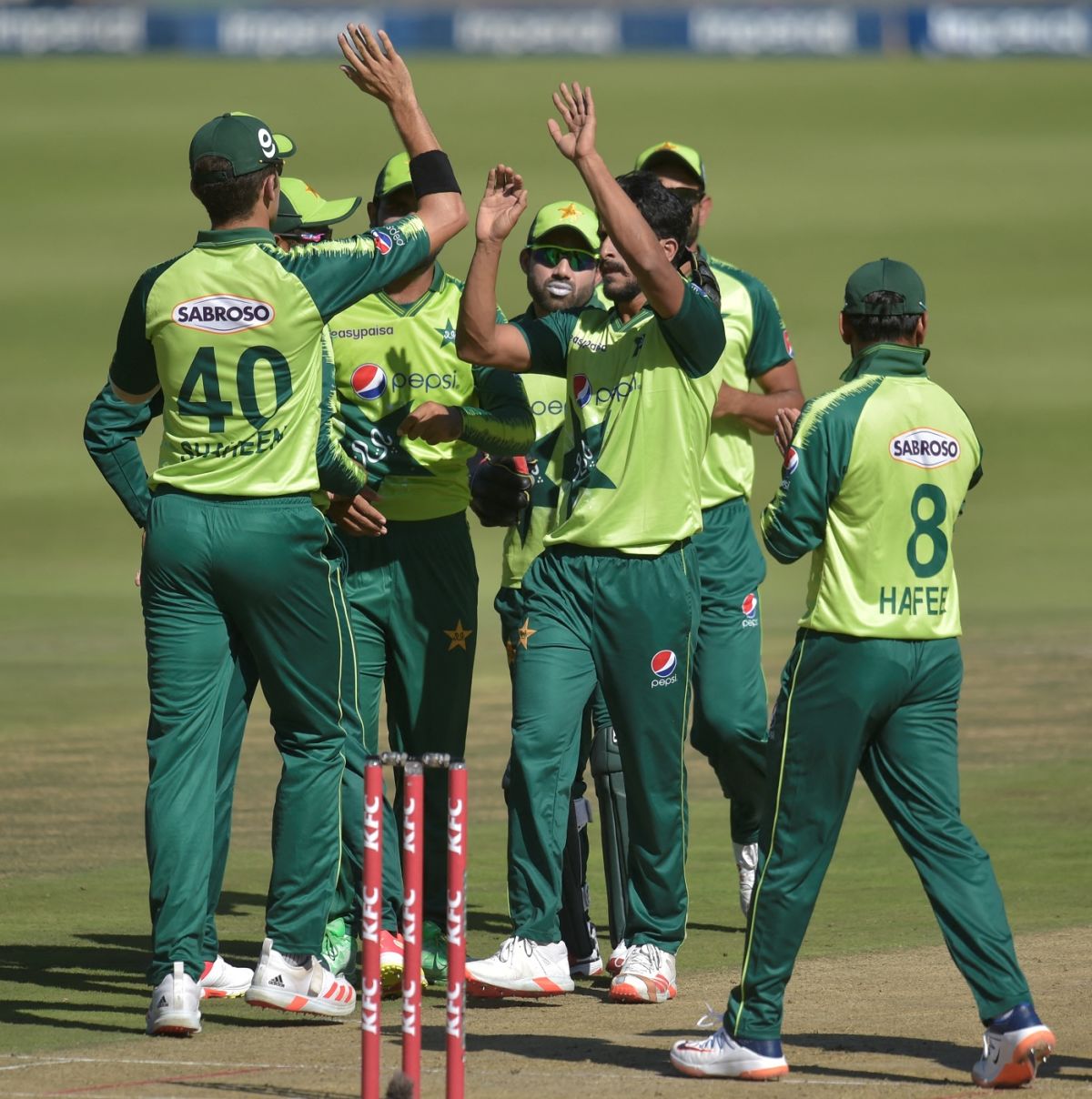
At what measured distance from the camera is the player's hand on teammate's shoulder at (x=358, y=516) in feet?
23.3

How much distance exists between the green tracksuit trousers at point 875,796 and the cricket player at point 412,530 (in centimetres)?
187

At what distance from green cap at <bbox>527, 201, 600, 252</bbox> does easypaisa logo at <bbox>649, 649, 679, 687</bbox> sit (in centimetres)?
152

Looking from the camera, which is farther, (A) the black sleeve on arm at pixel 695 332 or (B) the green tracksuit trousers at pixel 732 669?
(B) the green tracksuit trousers at pixel 732 669

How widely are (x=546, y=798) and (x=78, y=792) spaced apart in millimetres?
4727

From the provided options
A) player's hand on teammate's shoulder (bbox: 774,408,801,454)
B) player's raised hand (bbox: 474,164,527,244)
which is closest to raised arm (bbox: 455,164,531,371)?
player's raised hand (bbox: 474,164,527,244)

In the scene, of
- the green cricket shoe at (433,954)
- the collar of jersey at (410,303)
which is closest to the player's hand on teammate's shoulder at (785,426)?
the collar of jersey at (410,303)

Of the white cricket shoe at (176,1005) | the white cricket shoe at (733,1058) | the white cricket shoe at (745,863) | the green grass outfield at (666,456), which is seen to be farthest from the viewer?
the green grass outfield at (666,456)

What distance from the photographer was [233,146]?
6258 millimetres

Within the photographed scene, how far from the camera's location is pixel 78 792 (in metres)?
10.9

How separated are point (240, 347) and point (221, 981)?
207 cm

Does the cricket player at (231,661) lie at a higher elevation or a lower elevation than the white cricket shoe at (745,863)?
higher

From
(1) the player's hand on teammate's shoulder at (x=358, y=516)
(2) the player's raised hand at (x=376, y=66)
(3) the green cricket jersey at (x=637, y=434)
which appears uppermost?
(2) the player's raised hand at (x=376, y=66)

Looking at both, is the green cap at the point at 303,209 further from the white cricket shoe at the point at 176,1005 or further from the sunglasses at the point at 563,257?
the white cricket shoe at the point at 176,1005

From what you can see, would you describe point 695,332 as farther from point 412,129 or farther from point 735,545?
point 735,545
